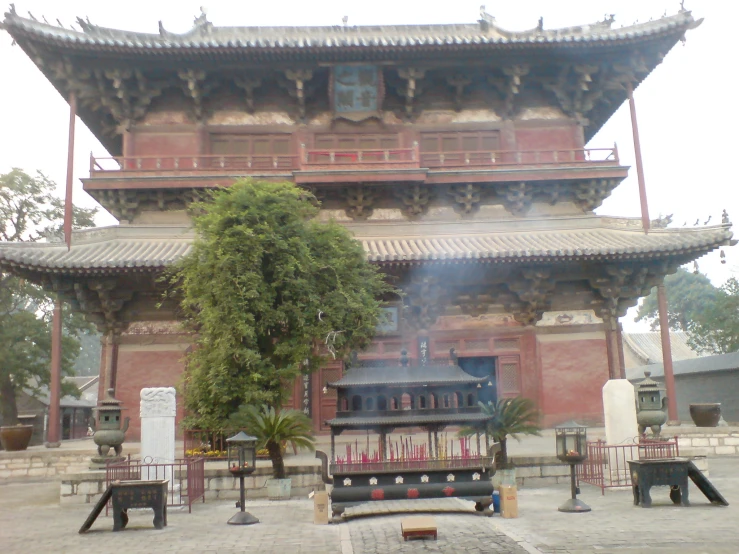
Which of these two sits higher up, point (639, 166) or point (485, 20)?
point (485, 20)

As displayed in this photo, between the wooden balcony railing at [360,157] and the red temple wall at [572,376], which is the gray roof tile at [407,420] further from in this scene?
the wooden balcony railing at [360,157]

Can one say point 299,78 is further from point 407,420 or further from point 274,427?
point 407,420

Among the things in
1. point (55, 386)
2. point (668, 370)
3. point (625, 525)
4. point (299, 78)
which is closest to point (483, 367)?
point (668, 370)

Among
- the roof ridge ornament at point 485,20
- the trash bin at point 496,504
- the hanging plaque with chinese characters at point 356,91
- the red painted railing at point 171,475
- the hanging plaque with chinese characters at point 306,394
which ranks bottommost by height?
the trash bin at point 496,504

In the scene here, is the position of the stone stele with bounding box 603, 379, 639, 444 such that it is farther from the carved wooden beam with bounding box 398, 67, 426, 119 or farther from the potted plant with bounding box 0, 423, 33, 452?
the potted plant with bounding box 0, 423, 33, 452

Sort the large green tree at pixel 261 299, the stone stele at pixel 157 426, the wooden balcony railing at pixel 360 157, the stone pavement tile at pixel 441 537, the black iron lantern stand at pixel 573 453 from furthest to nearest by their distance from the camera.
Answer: the wooden balcony railing at pixel 360 157 → the large green tree at pixel 261 299 → the stone stele at pixel 157 426 → the black iron lantern stand at pixel 573 453 → the stone pavement tile at pixel 441 537

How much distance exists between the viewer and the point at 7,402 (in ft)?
88.1

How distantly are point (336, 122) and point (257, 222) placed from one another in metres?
8.10

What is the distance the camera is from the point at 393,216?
1934cm

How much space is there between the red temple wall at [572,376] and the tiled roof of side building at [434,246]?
2.67 meters

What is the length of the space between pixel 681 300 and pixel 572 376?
5347 centimetres

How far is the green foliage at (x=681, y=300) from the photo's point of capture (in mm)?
63281

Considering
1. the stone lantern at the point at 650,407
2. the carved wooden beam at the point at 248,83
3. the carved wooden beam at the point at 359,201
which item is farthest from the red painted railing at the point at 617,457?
the carved wooden beam at the point at 248,83

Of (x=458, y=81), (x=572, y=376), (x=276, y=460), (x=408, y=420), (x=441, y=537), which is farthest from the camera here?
(x=458, y=81)
